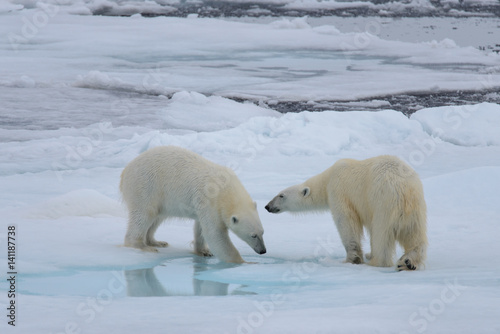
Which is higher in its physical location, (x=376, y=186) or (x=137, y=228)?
(x=376, y=186)

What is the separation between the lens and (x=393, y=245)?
379 cm

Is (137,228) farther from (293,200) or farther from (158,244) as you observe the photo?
(293,200)

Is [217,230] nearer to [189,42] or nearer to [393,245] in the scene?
[393,245]

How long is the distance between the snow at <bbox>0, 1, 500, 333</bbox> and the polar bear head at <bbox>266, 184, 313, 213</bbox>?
0.22 metres

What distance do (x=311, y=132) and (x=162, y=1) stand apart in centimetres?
1408

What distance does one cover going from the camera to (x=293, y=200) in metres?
4.57

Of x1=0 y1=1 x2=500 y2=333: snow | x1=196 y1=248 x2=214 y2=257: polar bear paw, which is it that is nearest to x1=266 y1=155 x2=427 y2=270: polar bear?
x1=0 y1=1 x2=500 y2=333: snow

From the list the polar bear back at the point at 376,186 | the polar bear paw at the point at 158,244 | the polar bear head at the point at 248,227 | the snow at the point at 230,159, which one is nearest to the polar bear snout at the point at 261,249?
the polar bear head at the point at 248,227

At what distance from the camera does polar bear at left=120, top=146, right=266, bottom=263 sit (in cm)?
403

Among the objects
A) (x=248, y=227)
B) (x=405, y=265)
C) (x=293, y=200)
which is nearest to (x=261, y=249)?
(x=248, y=227)

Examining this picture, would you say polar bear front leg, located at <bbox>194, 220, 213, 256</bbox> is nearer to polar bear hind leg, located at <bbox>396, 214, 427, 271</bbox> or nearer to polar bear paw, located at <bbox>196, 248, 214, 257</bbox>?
polar bear paw, located at <bbox>196, 248, 214, 257</bbox>

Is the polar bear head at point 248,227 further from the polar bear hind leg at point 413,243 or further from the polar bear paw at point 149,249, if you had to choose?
the polar bear hind leg at point 413,243

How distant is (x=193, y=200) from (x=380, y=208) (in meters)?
1.18

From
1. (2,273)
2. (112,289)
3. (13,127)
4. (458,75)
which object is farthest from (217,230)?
(458,75)
